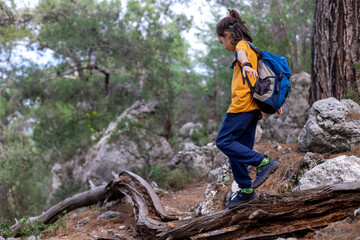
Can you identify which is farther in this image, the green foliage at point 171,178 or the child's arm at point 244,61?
the green foliage at point 171,178

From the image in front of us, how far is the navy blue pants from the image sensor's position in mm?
3006

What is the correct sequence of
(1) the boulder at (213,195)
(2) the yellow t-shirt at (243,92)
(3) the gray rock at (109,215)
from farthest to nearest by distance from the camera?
1. (3) the gray rock at (109,215)
2. (1) the boulder at (213,195)
3. (2) the yellow t-shirt at (243,92)

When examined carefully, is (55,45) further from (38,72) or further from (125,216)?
(125,216)

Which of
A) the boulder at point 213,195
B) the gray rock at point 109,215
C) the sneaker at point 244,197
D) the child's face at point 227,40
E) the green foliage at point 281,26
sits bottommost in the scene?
the gray rock at point 109,215

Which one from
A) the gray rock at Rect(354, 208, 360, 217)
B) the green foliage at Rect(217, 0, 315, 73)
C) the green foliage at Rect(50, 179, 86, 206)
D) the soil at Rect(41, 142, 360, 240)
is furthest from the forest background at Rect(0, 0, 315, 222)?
the gray rock at Rect(354, 208, 360, 217)

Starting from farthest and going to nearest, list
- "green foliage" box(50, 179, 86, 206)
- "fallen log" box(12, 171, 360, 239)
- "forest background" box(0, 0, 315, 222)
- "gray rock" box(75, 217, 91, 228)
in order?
"forest background" box(0, 0, 315, 222) < "green foliage" box(50, 179, 86, 206) < "gray rock" box(75, 217, 91, 228) < "fallen log" box(12, 171, 360, 239)

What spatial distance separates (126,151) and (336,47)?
6.95 m

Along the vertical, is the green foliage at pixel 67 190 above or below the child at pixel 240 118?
below

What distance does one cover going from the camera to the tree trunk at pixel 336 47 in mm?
4723

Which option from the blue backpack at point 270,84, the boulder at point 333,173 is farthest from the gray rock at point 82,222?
the blue backpack at point 270,84

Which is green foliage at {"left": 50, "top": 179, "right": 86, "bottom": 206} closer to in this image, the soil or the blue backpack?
the soil

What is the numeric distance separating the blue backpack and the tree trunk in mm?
2306

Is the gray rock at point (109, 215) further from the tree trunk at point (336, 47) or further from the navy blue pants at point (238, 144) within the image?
the tree trunk at point (336, 47)

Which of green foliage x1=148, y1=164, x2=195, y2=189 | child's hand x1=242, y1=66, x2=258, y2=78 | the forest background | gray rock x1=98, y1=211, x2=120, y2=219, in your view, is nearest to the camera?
child's hand x1=242, y1=66, x2=258, y2=78
